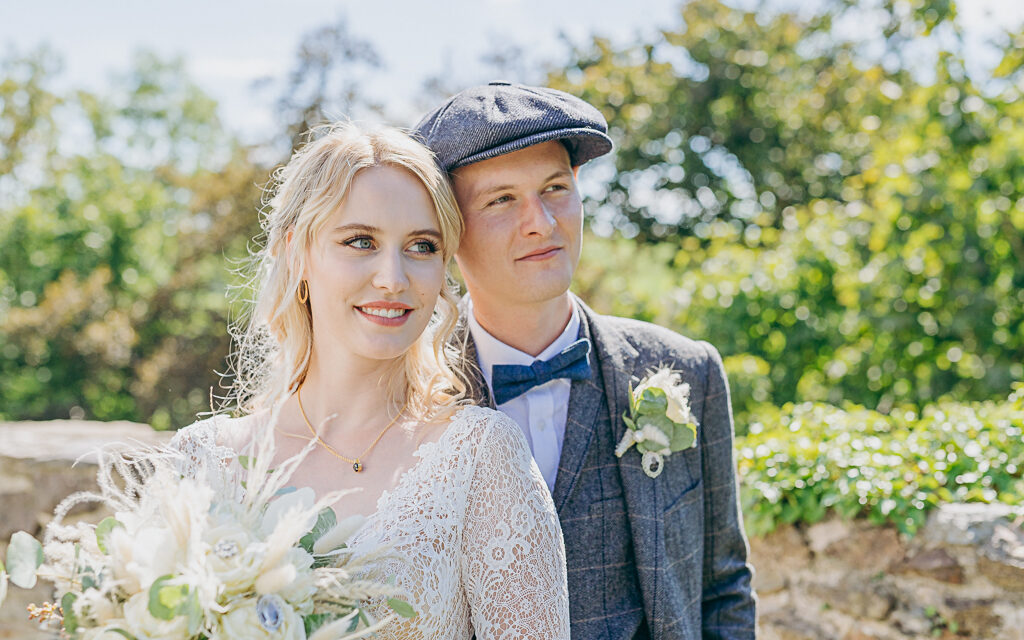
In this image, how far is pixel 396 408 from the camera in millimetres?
2141

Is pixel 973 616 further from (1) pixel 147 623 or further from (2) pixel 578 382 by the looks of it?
(1) pixel 147 623

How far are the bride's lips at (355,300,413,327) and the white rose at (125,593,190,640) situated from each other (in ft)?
2.63

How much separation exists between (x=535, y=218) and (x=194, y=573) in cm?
127

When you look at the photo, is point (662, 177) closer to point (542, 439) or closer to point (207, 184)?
point (207, 184)

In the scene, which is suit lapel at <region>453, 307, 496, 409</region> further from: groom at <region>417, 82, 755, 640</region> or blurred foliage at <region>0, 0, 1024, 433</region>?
blurred foliage at <region>0, 0, 1024, 433</region>

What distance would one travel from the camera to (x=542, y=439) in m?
2.36

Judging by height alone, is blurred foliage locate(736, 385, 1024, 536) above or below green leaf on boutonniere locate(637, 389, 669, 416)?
below

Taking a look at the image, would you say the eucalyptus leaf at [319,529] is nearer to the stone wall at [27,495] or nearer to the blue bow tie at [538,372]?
the blue bow tie at [538,372]

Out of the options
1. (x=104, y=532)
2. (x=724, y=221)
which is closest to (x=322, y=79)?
(x=724, y=221)

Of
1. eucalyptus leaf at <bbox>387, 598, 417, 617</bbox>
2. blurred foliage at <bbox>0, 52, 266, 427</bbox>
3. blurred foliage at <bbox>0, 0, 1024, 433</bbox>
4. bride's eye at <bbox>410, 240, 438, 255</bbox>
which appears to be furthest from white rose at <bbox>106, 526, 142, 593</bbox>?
blurred foliage at <bbox>0, 52, 266, 427</bbox>

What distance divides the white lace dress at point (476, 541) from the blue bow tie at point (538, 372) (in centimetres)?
37

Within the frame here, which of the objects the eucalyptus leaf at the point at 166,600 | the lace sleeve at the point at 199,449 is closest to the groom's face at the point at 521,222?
the lace sleeve at the point at 199,449

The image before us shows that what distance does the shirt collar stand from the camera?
2.45 m

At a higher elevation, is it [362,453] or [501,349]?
[501,349]
